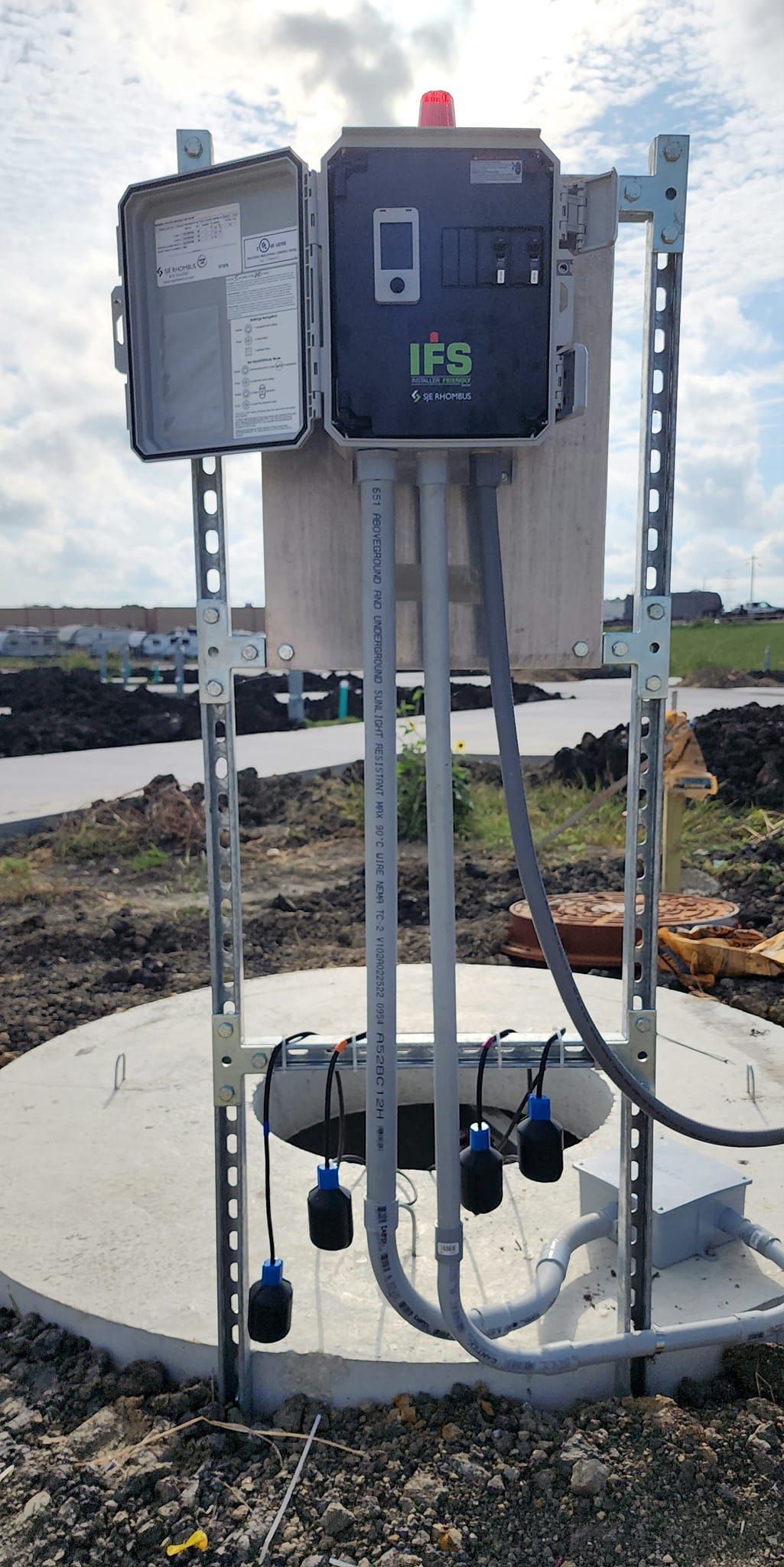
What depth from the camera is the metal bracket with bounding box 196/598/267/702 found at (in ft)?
5.98

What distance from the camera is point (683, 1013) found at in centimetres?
346

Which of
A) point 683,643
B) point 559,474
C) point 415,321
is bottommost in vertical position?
point 683,643

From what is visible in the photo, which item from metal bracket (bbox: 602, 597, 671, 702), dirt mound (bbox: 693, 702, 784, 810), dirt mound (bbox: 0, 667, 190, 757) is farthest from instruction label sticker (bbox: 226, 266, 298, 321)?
dirt mound (bbox: 0, 667, 190, 757)

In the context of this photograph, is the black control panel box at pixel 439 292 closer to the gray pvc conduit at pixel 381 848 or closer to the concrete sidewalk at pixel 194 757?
the gray pvc conduit at pixel 381 848

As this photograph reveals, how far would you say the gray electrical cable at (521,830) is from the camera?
165cm

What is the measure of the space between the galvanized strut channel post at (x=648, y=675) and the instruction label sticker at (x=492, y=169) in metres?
0.21

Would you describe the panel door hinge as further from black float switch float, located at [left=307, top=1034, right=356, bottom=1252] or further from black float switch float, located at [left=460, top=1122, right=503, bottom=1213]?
black float switch float, located at [left=460, top=1122, right=503, bottom=1213]

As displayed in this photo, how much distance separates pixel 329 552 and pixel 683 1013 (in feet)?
7.10

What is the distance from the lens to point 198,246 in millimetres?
1749

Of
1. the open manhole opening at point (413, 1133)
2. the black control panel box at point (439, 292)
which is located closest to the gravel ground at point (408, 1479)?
the open manhole opening at point (413, 1133)

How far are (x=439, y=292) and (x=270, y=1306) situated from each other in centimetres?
167

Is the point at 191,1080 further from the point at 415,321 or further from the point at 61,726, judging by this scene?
the point at 61,726

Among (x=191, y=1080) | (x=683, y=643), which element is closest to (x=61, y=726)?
(x=191, y=1080)

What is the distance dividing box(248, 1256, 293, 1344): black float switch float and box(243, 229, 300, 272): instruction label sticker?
1.65m
